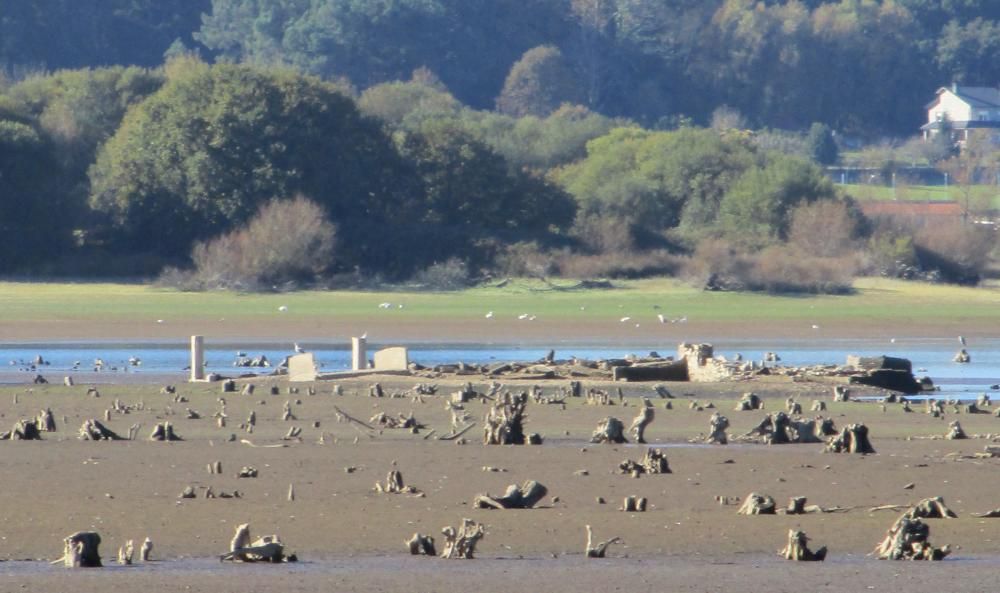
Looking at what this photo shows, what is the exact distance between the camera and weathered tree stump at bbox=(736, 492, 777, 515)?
13.7m

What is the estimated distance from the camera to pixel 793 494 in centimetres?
1476

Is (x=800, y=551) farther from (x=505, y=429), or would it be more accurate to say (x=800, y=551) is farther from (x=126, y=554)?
(x=505, y=429)

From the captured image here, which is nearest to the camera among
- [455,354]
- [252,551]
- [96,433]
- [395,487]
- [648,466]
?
[252,551]

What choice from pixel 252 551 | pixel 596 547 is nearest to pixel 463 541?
pixel 596 547

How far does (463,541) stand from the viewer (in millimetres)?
12188

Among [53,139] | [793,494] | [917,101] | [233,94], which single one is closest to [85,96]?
[53,139]

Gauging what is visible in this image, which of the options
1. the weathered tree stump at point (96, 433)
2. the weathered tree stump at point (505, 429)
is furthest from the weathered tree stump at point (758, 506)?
the weathered tree stump at point (96, 433)

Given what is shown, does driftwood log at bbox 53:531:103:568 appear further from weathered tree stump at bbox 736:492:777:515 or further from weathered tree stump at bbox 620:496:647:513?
weathered tree stump at bbox 736:492:777:515

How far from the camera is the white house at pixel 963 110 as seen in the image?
119 metres

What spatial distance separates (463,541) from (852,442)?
600cm

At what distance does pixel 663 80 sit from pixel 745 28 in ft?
23.7

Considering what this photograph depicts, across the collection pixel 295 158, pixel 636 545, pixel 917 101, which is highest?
pixel 917 101

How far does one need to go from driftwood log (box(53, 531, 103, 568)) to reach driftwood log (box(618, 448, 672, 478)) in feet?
17.0

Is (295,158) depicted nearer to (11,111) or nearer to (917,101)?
(11,111)
